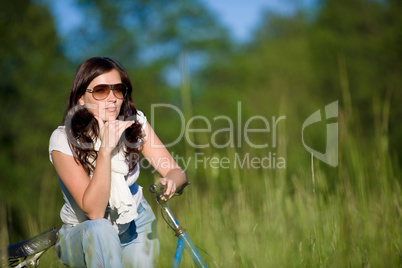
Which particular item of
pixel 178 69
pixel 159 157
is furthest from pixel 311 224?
pixel 178 69

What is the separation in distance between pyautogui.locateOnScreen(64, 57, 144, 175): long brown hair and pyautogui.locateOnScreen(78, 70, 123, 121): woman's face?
2cm

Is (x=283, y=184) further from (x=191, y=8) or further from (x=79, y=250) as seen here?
(x=191, y=8)

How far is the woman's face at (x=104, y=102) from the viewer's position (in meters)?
2.24

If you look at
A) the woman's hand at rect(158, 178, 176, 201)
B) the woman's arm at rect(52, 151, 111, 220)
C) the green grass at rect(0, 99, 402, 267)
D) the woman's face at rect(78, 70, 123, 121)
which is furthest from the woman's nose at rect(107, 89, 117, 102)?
the green grass at rect(0, 99, 402, 267)

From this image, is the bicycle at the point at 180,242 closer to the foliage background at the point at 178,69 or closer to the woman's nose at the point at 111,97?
the woman's nose at the point at 111,97

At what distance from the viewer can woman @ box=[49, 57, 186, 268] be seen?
1.92 metres

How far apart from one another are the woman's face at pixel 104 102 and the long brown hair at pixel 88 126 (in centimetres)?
2

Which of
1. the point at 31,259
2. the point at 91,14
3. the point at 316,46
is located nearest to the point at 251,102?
the point at 316,46

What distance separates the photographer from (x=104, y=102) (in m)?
2.23

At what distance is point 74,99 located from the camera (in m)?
2.29

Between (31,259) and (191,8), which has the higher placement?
(191,8)

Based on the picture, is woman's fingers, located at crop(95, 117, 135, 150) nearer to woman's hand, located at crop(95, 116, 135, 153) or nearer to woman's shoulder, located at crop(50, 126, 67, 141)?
woman's hand, located at crop(95, 116, 135, 153)

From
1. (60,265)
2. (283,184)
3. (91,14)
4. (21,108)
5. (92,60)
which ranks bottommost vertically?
(60,265)

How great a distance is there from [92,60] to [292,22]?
22.9 m
